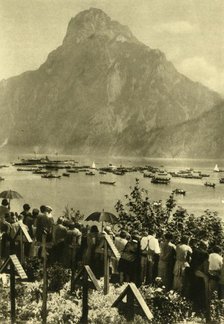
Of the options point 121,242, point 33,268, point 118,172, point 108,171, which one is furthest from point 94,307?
point 108,171

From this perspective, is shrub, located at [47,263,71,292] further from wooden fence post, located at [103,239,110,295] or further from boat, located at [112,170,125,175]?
boat, located at [112,170,125,175]

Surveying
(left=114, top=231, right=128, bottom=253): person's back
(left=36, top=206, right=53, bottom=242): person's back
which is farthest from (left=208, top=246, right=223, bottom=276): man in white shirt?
(left=36, top=206, right=53, bottom=242): person's back

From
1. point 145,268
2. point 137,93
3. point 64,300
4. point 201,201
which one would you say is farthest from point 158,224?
point 137,93

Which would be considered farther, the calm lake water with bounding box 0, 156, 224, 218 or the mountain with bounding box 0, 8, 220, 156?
the mountain with bounding box 0, 8, 220, 156

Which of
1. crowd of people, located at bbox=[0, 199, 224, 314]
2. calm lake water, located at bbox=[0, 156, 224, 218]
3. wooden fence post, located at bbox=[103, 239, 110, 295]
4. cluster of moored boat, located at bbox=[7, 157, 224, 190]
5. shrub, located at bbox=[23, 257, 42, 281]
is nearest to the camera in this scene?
crowd of people, located at bbox=[0, 199, 224, 314]

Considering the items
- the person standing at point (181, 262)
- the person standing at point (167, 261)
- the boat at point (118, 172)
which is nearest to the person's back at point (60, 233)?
the person standing at point (167, 261)

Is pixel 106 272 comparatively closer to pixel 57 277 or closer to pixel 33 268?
pixel 57 277

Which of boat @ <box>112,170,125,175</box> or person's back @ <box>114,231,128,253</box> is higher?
person's back @ <box>114,231,128,253</box>
